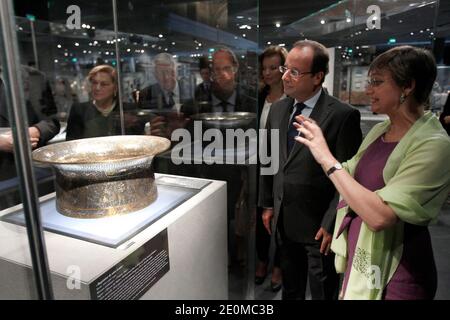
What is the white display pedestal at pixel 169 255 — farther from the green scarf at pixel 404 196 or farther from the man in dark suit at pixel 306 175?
the green scarf at pixel 404 196

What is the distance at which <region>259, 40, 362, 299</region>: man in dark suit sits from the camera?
1.10 metres

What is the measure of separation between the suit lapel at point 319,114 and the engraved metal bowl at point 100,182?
1.50 ft

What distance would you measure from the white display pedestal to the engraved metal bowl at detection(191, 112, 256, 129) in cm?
39

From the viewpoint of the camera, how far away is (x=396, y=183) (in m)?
0.74

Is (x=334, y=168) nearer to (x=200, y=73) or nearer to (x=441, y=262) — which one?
(x=200, y=73)

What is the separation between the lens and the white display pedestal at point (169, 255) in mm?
727

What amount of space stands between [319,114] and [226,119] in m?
0.63

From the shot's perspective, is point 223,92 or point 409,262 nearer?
point 409,262

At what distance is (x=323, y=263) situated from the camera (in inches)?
49.4

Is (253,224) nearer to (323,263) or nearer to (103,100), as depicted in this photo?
(323,263)

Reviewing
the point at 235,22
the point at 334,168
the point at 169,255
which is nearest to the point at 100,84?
the point at 235,22
